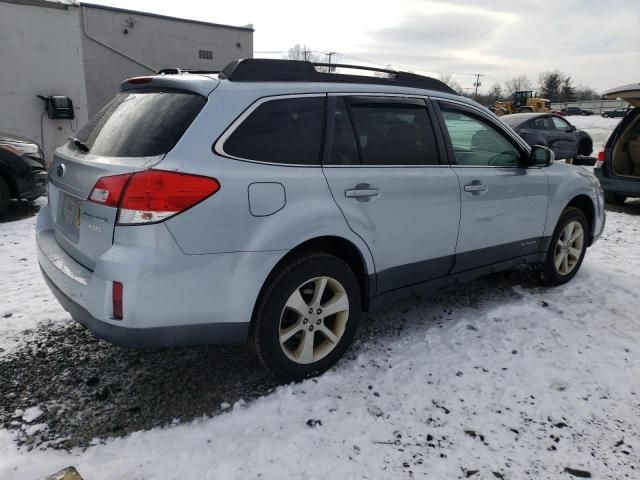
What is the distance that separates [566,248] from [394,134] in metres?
2.43

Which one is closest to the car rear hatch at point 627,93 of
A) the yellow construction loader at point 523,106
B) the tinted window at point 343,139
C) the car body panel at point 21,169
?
the tinted window at point 343,139

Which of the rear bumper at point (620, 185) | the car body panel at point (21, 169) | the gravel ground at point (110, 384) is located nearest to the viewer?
the gravel ground at point (110, 384)

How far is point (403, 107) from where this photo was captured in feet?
10.8

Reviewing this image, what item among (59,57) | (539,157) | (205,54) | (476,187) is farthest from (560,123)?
(59,57)

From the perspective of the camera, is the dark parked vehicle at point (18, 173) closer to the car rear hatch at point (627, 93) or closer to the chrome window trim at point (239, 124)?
Result: the chrome window trim at point (239, 124)

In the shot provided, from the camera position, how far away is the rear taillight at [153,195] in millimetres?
2223

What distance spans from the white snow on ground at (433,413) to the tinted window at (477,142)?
4.04 ft

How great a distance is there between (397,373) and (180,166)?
1796 millimetres

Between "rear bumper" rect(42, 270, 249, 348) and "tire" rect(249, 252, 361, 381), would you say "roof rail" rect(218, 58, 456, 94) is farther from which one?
"rear bumper" rect(42, 270, 249, 348)

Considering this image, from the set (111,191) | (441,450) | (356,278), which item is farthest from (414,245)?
(111,191)

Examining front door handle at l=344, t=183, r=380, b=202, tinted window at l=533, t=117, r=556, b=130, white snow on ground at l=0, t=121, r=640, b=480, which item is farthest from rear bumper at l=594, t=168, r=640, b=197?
front door handle at l=344, t=183, r=380, b=202

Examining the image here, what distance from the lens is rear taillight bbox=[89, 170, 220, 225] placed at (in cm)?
222

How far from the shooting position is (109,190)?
7.59 feet

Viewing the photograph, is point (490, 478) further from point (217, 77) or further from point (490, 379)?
point (217, 77)
